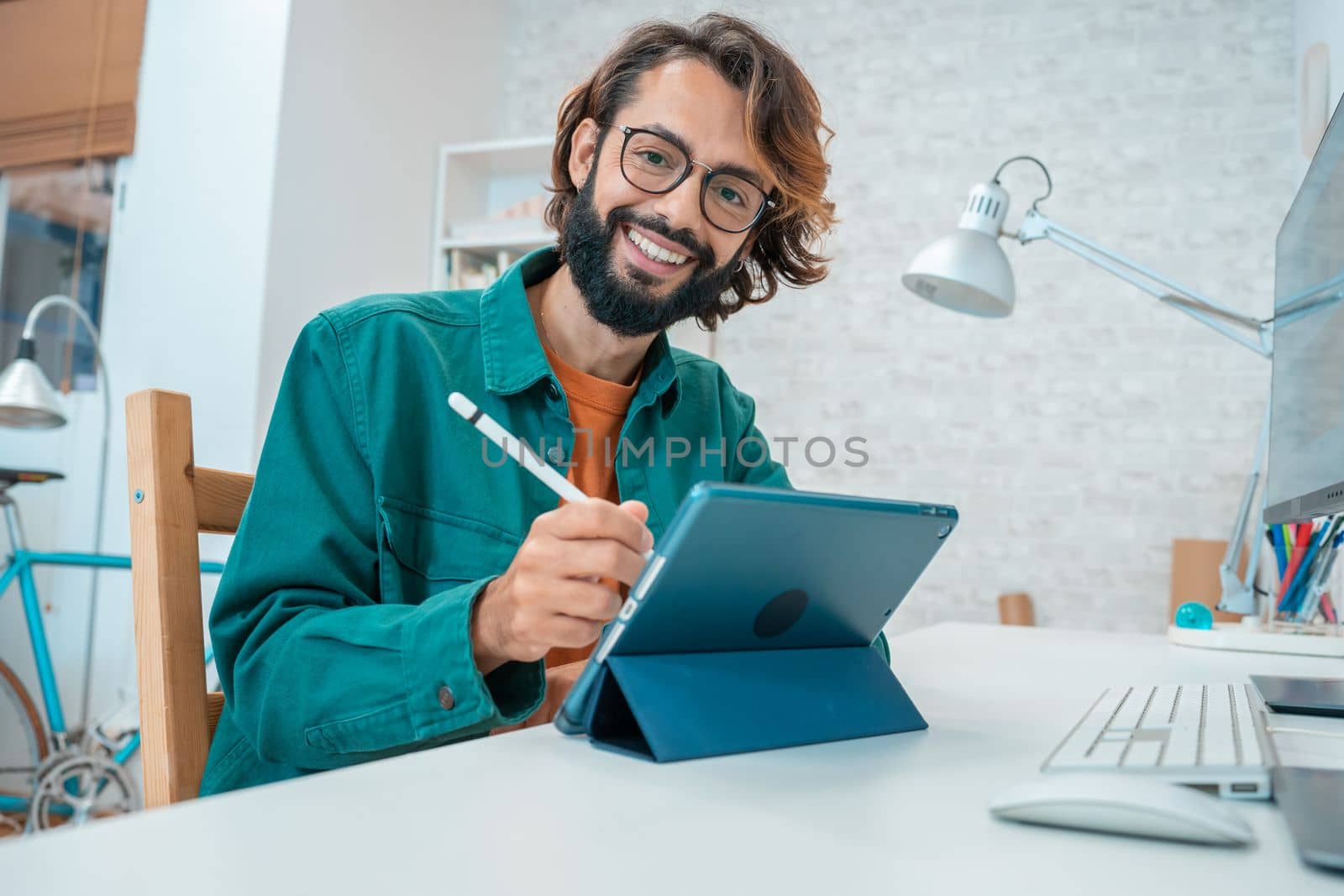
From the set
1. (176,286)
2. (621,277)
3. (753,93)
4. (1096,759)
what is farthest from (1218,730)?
(176,286)

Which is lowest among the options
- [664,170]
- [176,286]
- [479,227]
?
[664,170]

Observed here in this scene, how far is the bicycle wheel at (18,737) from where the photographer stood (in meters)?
2.87

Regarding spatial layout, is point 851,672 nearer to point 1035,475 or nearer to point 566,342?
point 566,342

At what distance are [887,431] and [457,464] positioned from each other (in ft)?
7.98

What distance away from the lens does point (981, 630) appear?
1677 millimetres

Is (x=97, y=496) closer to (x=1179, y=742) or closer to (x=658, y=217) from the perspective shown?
(x=658, y=217)

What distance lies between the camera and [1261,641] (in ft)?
4.89

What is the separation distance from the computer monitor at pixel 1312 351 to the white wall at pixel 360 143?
7.92 ft

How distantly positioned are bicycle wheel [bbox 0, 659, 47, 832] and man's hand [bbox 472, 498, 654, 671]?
9.08ft

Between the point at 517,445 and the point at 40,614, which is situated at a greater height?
the point at 517,445

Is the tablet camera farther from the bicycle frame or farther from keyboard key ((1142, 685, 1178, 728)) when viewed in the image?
the bicycle frame

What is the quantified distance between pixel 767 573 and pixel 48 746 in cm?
297

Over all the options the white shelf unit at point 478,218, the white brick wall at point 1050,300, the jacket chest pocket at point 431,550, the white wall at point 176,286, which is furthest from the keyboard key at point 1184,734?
the white shelf unit at point 478,218

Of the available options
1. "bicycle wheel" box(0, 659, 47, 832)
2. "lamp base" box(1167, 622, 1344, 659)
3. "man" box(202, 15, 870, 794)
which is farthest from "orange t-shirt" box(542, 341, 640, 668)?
"bicycle wheel" box(0, 659, 47, 832)
